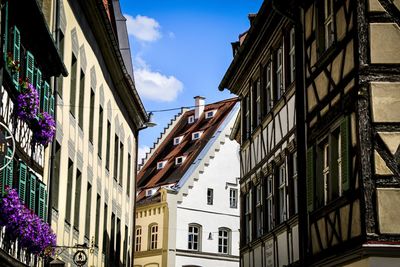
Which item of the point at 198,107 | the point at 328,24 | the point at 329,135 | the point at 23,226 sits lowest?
the point at 23,226

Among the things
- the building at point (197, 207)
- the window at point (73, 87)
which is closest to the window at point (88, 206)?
the window at point (73, 87)

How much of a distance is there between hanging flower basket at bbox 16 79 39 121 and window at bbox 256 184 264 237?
915cm

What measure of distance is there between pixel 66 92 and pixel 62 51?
3.79 feet

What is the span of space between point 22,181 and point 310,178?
558cm

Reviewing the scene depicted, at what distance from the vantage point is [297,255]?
20156mm

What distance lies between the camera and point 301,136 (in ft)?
62.8

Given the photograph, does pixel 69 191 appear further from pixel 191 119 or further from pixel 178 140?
pixel 191 119

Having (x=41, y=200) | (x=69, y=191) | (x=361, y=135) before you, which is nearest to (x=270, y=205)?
(x=69, y=191)

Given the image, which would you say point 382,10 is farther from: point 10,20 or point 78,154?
point 78,154

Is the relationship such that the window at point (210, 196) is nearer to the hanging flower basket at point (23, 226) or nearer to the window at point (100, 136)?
the window at point (100, 136)

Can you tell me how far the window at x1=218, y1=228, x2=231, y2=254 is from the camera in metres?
53.2

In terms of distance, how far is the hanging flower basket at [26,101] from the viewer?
55.2 feet

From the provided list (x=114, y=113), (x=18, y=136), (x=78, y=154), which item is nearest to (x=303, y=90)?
(x=18, y=136)

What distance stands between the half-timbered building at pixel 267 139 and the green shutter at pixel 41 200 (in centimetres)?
549
